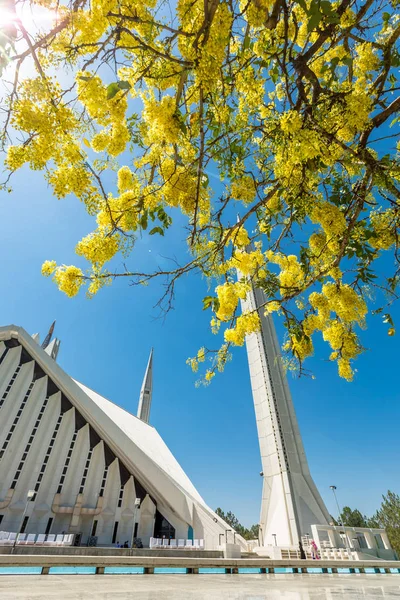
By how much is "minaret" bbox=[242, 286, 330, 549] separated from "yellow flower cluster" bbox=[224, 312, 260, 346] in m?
23.4

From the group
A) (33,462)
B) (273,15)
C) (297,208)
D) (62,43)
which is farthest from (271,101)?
(33,462)

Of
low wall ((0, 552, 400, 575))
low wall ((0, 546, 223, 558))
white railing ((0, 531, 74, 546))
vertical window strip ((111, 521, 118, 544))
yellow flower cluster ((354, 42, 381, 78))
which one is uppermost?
yellow flower cluster ((354, 42, 381, 78))

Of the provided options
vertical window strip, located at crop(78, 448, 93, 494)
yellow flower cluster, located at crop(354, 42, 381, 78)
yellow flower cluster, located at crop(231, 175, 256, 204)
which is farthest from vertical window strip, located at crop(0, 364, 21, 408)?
yellow flower cluster, located at crop(354, 42, 381, 78)

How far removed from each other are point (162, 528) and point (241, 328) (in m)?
27.7

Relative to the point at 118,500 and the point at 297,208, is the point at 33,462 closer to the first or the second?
the point at 118,500

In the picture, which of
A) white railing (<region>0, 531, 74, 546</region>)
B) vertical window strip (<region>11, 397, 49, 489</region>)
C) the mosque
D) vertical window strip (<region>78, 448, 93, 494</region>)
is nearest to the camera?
white railing (<region>0, 531, 74, 546</region>)

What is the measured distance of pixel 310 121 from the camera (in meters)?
2.44

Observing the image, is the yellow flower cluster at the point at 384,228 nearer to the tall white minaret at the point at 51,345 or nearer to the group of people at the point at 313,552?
the group of people at the point at 313,552

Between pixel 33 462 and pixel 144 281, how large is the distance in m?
24.6

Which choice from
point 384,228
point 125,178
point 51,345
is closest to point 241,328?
point 384,228

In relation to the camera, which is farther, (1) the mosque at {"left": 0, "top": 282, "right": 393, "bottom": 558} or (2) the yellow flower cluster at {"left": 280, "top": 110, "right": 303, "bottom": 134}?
(1) the mosque at {"left": 0, "top": 282, "right": 393, "bottom": 558}

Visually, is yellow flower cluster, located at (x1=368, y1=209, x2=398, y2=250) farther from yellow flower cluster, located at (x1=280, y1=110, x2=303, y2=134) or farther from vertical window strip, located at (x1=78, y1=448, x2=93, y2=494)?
vertical window strip, located at (x1=78, y1=448, x2=93, y2=494)

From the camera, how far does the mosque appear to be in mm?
20141

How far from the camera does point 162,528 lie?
78.9 ft
